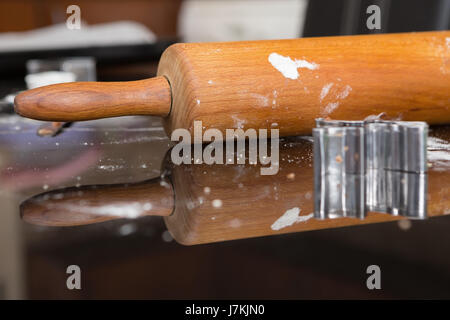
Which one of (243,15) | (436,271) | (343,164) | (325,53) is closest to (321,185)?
(343,164)

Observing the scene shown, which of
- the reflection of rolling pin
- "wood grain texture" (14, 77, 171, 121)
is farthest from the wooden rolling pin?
the reflection of rolling pin

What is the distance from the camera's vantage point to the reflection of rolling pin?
316mm

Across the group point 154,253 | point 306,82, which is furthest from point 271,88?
point 154,253

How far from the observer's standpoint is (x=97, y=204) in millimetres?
361

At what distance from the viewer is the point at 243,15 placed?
3.50 meters

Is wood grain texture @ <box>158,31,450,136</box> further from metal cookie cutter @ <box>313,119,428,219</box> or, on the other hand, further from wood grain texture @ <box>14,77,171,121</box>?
metal cookie cutter @ <box>313,119,428,219</box>

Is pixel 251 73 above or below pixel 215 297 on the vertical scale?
above

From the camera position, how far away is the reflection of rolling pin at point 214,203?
316 mm

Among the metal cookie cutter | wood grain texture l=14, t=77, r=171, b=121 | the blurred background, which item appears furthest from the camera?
wood grain texture l=14, t=77, r=171, b=121

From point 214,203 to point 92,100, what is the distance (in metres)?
0.22

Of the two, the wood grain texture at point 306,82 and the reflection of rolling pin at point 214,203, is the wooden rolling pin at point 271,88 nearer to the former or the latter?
the wood grain texture at point 306,82
